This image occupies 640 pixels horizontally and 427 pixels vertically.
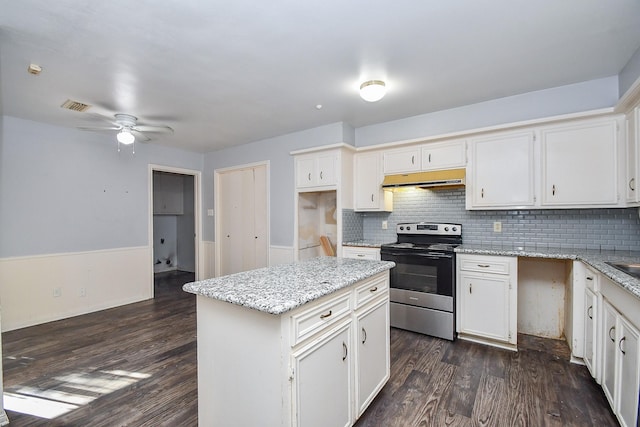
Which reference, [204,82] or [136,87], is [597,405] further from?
[136,87]

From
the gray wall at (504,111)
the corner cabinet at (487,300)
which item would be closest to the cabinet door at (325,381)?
the corner cabinet at (487,300)

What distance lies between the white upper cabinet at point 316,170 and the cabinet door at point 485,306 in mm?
1897

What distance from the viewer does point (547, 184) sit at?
2738 millimetres

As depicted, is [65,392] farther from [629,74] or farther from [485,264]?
[629,74]

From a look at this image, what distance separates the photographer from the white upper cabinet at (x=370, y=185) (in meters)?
3.68

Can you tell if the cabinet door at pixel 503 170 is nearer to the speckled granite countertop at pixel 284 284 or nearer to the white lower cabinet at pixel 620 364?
the white lower cabinet at pixel 620 364

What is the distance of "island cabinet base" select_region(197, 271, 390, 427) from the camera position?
4.17 ft

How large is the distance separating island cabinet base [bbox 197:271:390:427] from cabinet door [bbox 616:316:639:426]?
4.44 ft

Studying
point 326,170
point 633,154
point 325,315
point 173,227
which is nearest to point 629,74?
point 633,154

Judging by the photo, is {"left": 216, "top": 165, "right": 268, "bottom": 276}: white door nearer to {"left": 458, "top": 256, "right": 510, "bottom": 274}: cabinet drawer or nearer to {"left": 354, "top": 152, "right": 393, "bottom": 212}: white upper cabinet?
{"left": 354, "top": 152, "right": 393, "bottom": 212}: white upper cabinet

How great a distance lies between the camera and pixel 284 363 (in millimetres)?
1249

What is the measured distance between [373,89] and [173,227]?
5894mm

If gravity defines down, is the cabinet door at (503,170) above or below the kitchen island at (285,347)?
above

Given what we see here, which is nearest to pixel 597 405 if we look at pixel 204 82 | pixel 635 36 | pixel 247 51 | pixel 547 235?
pixel 547 235
